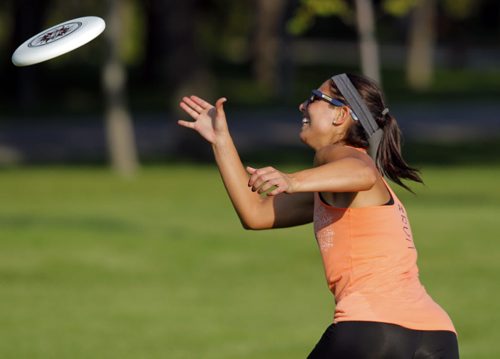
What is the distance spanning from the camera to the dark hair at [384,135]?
200 inches

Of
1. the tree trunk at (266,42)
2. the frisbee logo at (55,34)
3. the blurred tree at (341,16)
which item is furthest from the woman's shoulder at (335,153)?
the tree trunk at (266,42)

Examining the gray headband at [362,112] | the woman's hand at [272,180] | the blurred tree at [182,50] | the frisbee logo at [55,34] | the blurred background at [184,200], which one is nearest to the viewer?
the woman's hand at [272,180]

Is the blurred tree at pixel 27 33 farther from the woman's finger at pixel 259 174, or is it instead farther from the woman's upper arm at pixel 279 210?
the woman's finger at pixel 259 174

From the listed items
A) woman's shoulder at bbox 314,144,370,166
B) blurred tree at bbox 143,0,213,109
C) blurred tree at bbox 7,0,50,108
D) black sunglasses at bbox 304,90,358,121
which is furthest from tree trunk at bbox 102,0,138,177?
woman's shoulder at bbox 314,144,370,166

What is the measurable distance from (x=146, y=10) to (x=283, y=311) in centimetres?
4538

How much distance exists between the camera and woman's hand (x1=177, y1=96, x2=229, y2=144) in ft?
17.4

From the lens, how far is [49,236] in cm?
1648

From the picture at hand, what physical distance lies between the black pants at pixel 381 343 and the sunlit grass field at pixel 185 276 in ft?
16.2

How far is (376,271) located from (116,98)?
21.4m

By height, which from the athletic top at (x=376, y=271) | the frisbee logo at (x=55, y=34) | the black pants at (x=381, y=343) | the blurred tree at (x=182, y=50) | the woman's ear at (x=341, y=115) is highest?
the frisbee logo at (x=55, y=34)

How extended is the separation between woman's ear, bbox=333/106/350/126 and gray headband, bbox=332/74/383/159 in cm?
4

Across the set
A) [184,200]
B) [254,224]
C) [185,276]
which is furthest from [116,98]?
[254,224]

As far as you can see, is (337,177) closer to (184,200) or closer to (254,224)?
(254,224)

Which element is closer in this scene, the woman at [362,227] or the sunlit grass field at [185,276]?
the woman at [362,227]
